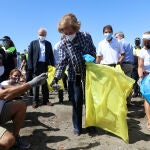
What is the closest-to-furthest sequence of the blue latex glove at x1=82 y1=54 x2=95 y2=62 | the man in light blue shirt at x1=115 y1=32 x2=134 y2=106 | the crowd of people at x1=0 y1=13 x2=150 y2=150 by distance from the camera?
the crowd of people at x1=0 y1=13 x2=150 y2=150 < the blue latex glove at x1=82 y1=54 x2=95 y2=62 < the man in light blue shirt at x1=115 y1=32 x2=134 y2=106

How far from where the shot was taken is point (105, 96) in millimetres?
5605

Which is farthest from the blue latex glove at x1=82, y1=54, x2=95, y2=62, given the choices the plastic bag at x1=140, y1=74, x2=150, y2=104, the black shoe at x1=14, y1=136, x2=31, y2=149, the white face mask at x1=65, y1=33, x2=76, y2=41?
the black shoe at x1=14, y1=136, x2=31, y2=149

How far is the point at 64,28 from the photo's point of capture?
5.59 metres

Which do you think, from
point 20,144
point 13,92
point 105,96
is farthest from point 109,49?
point 13,92

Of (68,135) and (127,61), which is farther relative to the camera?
(127,61)

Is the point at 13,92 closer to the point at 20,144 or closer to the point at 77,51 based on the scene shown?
the point at 20,144

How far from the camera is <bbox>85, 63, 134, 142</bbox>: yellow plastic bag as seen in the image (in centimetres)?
557

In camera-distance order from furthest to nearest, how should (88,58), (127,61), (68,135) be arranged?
1. (127,61)
2. (68,135)
3. (88,58)

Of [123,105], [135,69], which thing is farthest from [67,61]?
[135,69]

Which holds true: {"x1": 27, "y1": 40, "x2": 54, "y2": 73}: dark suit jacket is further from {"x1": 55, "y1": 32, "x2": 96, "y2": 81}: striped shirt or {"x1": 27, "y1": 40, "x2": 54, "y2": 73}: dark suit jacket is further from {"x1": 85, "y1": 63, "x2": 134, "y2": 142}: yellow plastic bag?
{"x1": 85, "y1": 63, "x2": 134, "y2": 142}: yellow plastic bag

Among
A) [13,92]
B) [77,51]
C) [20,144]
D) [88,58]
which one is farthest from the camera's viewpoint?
[77,51]

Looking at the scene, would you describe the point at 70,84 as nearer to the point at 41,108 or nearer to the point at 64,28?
the point at 64,28

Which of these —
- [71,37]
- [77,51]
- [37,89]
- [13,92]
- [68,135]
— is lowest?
[68,135]

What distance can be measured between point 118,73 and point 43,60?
3091mm
